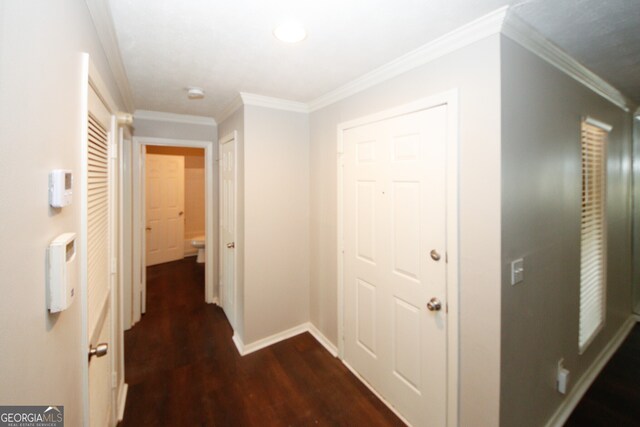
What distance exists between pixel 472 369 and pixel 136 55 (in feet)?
8.69

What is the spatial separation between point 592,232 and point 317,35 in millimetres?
2561

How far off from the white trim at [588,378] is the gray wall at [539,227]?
0.07 meters

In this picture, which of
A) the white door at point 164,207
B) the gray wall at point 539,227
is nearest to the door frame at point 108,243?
the gray wall at point 539,227

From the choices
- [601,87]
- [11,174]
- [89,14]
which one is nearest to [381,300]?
[11,174]

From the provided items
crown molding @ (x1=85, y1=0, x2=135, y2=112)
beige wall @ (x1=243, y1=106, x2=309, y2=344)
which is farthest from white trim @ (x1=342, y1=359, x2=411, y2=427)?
crown molding @ (x1=85, y1=0, x2=135, y2=112)

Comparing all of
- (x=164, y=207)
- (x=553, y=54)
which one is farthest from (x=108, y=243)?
(x=164, y=207)

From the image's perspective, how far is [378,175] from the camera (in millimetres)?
1959

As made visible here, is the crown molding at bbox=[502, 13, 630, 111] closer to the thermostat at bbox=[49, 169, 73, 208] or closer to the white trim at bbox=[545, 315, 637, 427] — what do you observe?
the thermostat at bbox=[49, 169, 73, 208]

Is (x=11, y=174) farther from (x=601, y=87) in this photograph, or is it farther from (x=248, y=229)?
(x=601, y=87)

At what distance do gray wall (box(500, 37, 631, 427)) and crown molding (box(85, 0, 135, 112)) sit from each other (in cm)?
183

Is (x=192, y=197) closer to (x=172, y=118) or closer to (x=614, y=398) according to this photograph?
(x=172, y=118)

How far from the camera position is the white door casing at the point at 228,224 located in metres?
2.79

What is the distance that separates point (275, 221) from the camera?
2621mm

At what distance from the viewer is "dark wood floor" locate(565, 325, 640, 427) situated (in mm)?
1797
